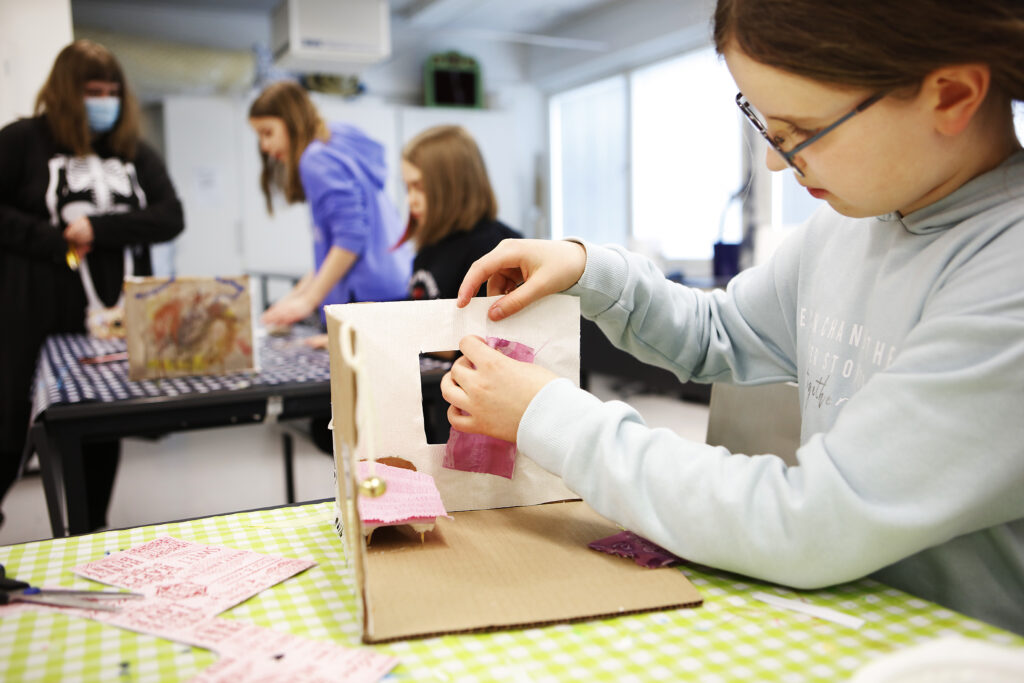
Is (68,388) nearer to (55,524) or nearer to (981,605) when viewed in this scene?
(55,524)

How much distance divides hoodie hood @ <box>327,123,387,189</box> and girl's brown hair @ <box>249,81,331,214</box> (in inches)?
1.4

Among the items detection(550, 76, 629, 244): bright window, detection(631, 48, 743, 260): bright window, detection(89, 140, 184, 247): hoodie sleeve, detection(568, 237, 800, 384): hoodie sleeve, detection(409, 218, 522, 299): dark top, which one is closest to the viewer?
detection(568, 237, 800, 384): hoodie sleeve

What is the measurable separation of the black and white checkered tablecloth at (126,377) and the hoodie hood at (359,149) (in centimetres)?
65

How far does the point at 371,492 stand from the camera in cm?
50

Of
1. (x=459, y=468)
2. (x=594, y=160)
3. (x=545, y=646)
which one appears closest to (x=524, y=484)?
(x=459, y=468)

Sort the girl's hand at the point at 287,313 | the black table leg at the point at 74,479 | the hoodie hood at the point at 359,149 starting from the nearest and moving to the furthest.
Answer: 1. the black table leg at the point at 74,479
2. the girl's hand at the point at 287,313
3. the hoodie hood at the point at 359,149

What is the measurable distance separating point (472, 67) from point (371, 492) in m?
5.72

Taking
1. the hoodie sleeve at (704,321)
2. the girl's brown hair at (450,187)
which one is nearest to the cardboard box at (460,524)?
the hoodie sleeve at (704,321)

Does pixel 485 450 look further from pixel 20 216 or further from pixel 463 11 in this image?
pixel 463 11

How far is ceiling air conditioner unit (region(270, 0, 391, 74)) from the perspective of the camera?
13.8 ft

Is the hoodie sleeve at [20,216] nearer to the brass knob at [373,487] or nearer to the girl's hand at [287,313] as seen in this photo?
the girl's hand at [287,313]

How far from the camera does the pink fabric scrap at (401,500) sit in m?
0.61

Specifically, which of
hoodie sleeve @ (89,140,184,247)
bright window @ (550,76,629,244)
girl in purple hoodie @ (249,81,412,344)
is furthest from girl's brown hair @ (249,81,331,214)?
bright window @ (550,76,629,244)

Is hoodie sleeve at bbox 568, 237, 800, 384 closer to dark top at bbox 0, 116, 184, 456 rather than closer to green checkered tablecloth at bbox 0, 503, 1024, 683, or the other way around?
green checkered tablecloth at bbox 0, 503, 1024, 683
